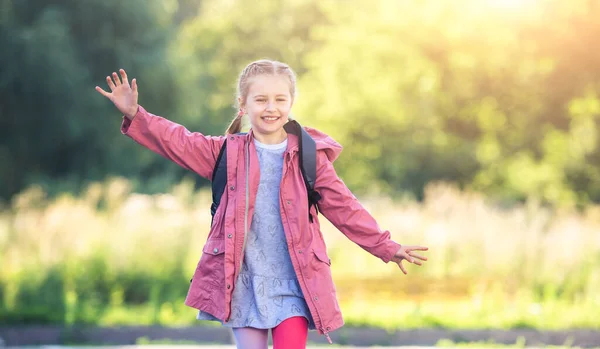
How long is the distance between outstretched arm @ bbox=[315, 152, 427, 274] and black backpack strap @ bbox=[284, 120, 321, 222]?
0.04m

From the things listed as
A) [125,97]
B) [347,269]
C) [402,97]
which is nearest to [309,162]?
[125,97]

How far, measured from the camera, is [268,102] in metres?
4.04

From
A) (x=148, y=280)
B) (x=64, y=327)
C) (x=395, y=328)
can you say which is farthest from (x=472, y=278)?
(x=64, y=327)

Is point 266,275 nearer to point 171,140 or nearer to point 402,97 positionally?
point 171,140

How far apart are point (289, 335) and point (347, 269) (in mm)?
8032

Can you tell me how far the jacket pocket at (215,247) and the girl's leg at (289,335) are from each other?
0.41 m

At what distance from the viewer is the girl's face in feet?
13.3

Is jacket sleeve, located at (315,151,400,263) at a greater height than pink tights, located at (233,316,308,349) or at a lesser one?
greater

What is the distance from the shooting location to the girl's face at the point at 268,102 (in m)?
4.04

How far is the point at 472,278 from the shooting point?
11078 mm

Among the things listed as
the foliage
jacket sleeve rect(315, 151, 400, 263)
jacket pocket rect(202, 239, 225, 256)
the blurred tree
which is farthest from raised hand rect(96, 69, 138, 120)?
the foliage

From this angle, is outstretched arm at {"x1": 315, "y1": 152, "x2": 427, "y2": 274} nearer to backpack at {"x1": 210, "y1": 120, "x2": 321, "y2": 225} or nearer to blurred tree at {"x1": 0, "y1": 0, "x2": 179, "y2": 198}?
backpack at {"x1": 210, "y1": 120, "x2": 321, "y2": 225}

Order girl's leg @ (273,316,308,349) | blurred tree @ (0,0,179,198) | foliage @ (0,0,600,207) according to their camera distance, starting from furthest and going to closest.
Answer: foliage @ (0,0,600,207) → blurred tree @ (0,0,179,198) → girl's leg @ (273,316,308,349)

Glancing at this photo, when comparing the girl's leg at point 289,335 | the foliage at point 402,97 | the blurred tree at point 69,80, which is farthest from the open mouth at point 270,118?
the foliage at point 402,97
